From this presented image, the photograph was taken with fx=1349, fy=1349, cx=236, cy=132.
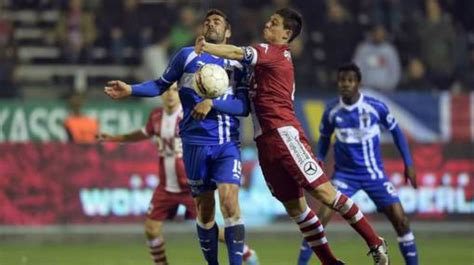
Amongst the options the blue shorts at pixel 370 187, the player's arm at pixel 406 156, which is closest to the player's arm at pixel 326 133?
the blue shorts at pixel 370 187

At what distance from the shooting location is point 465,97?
77.0ft

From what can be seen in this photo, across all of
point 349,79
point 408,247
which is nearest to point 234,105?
point 349,79

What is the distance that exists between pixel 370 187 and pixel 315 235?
212cm

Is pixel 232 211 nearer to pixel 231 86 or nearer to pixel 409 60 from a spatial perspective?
pixel 231 86

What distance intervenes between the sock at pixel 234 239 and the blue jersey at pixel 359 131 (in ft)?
7.47

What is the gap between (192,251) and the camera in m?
17.6

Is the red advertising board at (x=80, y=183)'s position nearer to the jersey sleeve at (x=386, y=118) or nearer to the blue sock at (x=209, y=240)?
the jersey sleeve at (x=386, y=118)

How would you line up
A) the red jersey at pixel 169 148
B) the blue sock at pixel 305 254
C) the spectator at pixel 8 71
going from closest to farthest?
the blue sock at pixel 305 254, the red jersey at pixel 169 148, the spectator at pixel 8 71

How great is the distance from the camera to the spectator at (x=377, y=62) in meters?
23.8

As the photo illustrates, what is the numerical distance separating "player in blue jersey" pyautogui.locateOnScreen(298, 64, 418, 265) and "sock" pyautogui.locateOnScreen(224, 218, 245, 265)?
1.97 m

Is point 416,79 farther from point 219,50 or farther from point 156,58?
point 219,50

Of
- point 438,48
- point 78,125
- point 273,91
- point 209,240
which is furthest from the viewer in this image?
point 438,48

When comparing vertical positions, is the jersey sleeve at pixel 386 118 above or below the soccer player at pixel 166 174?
above

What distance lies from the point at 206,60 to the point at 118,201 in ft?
24.7
